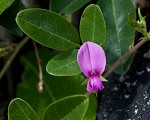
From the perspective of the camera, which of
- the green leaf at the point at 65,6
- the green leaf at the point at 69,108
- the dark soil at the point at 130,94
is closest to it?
the green leaf at the point at 69,108

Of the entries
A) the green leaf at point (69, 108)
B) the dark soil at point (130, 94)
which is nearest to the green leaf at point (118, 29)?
the dark soil at point (130, 94)

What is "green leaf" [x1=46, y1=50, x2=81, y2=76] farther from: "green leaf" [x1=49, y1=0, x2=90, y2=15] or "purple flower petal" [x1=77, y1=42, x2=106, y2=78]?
"green leaf" [x1=49, y1=0, x2=90, y2=15]

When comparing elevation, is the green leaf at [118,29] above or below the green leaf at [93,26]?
below

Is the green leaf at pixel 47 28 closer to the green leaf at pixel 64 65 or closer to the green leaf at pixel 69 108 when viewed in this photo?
the green leaf at pixel 64 65

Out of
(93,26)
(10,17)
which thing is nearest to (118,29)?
(93,26)

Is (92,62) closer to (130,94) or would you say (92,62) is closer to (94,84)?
(94,84)

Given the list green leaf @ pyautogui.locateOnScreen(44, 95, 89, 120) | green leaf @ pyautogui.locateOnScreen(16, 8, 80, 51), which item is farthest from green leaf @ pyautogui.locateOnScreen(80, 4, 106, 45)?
green leaf @ pyautogui.locateOnScreen(44, 95, 89, 120)

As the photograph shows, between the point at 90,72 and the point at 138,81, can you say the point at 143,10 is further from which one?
the point at 90,72
